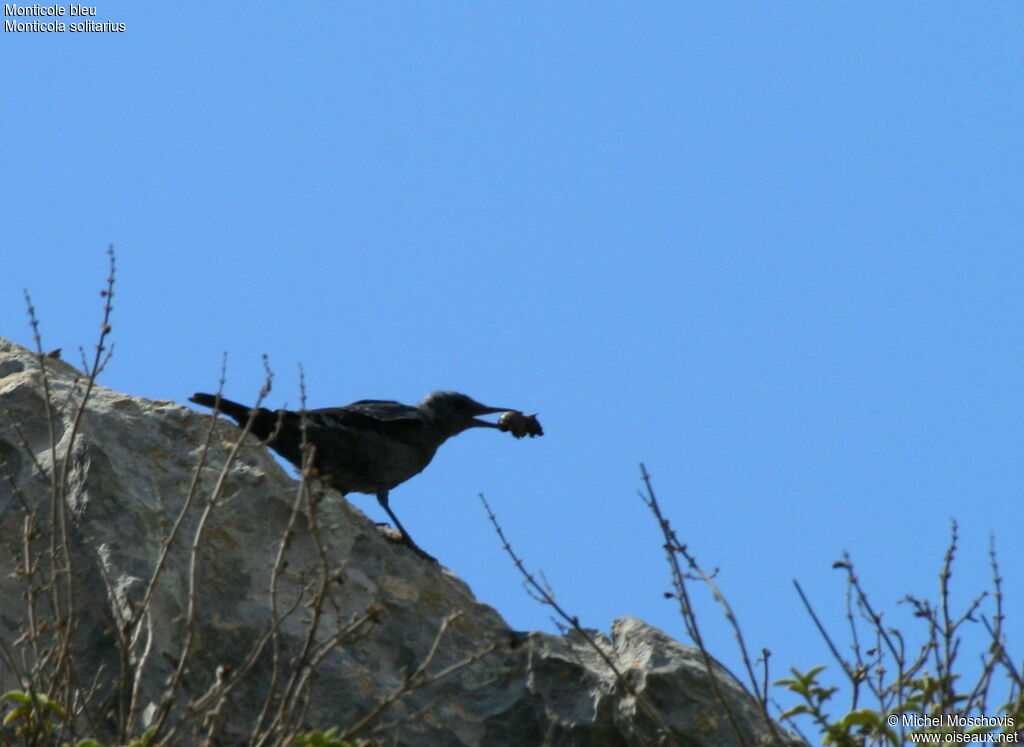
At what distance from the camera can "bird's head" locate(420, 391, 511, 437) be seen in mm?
9773

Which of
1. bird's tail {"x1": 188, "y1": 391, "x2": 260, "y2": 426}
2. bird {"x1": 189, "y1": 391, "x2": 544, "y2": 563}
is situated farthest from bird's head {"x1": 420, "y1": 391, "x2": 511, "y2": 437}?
bird's tail {"x1": 188, "y1": 391, "x2": 260, "y2": 426}

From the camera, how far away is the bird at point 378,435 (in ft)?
28.0

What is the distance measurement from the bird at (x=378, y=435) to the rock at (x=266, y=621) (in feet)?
2.95

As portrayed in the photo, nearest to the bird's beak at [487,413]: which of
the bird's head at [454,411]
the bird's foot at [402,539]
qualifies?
the bird's head at [454,411]

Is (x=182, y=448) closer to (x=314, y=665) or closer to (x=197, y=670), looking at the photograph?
(x=197, y=670)

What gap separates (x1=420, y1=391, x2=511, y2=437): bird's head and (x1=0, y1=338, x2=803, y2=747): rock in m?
2.46

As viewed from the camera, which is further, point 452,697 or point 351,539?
point 351,539

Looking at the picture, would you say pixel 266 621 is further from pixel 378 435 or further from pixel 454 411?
pixel 454 411

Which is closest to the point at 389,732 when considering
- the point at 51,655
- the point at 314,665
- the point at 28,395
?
the point at 51,655

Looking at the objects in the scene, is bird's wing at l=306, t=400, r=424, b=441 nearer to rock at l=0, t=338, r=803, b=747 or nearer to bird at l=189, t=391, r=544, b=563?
bird at l=189, t=391, r=544, b=563

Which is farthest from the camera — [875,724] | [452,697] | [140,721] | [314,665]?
[452,697]

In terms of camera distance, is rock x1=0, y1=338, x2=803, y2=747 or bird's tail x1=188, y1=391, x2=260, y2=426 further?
bird's tail x1=188, y1=391, x2=260, y2=426

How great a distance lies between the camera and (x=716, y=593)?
183 inches

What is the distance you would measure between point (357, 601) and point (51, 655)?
6.96ft
